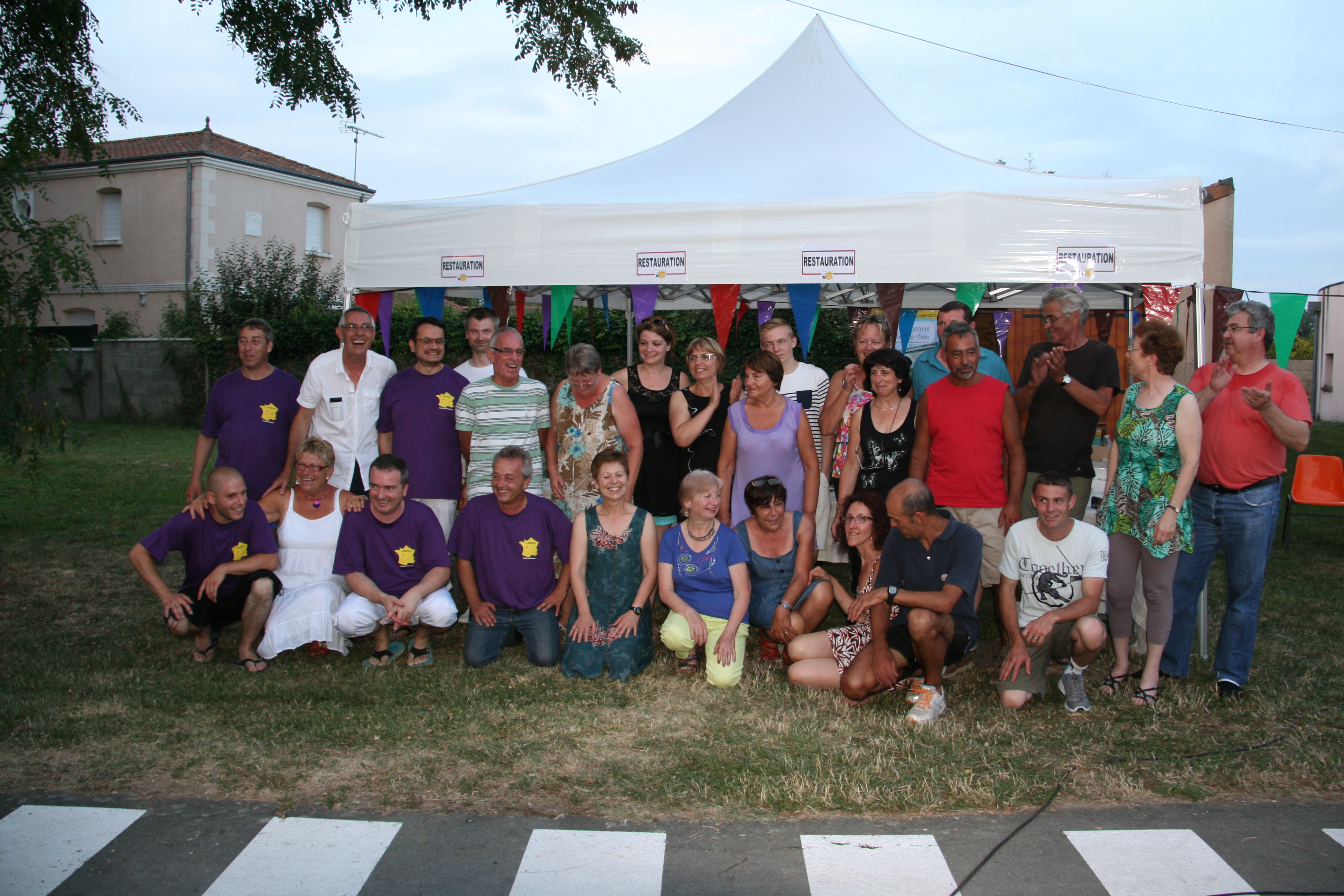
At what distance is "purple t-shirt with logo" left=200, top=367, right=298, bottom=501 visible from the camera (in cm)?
503

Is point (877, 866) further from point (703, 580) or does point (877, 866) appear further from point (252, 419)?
point (252, 419)

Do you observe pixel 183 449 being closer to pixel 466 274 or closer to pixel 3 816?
pixel 466 274

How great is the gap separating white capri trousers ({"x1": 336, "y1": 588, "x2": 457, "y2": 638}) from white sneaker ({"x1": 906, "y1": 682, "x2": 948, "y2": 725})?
7.12 ft

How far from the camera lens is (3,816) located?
3.03 meters

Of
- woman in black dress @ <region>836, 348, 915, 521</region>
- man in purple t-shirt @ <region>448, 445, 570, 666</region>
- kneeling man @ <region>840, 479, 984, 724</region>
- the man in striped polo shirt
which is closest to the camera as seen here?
kneeling man @ <region>840, 479, 984, 724</region>

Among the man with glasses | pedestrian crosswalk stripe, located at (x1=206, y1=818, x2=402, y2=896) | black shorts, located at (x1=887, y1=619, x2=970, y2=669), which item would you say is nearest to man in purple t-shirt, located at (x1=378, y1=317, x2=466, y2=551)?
pedestrian crosswalk stripe, located at (x1=206, y1=818, x2=402, y2=896)

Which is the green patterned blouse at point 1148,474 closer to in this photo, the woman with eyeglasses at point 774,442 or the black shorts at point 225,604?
the woman with eyeglasses at point 774,442

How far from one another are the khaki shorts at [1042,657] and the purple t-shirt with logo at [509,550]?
212cm

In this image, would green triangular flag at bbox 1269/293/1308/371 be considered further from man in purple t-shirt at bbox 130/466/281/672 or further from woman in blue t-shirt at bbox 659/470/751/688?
man in purple t-shirt at bbox 130/466/281/672

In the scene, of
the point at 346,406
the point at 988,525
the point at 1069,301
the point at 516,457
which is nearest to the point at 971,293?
the point at 1069,301

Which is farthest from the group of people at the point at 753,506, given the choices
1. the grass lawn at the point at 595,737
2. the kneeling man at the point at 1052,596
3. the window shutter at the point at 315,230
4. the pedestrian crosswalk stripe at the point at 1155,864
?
the window shutter at the point at 315,230

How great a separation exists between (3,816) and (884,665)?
3.22 meters

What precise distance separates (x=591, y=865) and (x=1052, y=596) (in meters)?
2.47

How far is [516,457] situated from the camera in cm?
455
